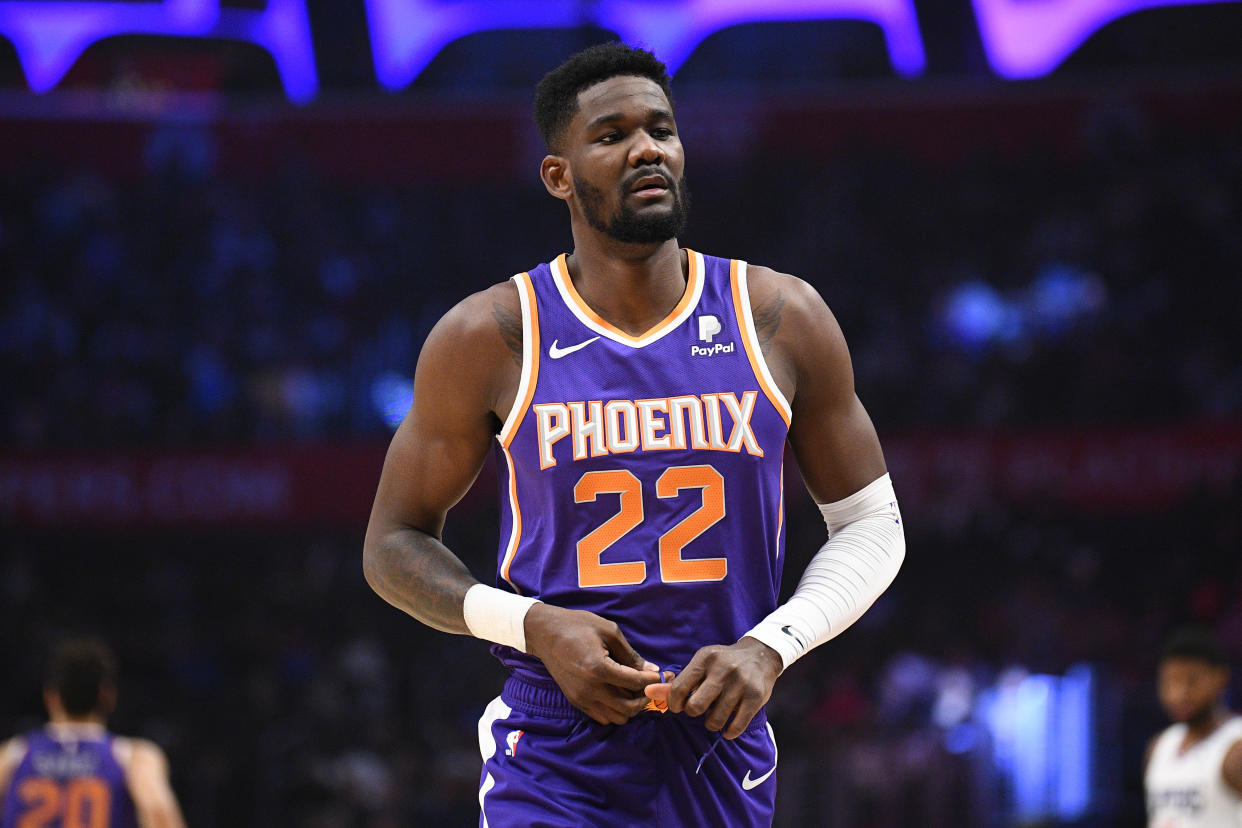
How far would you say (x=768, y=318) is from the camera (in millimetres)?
2949

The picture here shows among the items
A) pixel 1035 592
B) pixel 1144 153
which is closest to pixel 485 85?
pixel 1144 153

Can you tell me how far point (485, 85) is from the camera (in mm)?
15977

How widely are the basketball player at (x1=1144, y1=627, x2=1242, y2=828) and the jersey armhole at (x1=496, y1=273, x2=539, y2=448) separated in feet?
13.2

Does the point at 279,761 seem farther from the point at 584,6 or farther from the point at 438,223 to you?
the point at 584,6

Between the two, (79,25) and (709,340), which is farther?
(79,25)

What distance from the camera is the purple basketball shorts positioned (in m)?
2.70

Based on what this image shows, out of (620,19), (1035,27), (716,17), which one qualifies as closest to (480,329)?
(620,19)

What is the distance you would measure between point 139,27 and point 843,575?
13.9 m

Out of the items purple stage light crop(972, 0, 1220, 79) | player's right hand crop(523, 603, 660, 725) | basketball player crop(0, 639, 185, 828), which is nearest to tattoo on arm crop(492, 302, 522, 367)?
player's right hand crop(523, 603, 660, 725)

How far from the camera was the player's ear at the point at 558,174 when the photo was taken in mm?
3023

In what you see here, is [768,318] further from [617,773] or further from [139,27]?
[139,27]

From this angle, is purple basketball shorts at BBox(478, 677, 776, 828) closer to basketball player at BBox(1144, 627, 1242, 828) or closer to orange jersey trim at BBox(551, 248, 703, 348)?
orange jersey trim at BBox(551, 248, 703, 348)

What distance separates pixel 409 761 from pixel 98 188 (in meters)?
8.51

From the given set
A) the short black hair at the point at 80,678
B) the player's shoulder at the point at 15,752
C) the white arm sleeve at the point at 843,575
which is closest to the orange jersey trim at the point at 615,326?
the white arm sleeve at the point at 843,575
